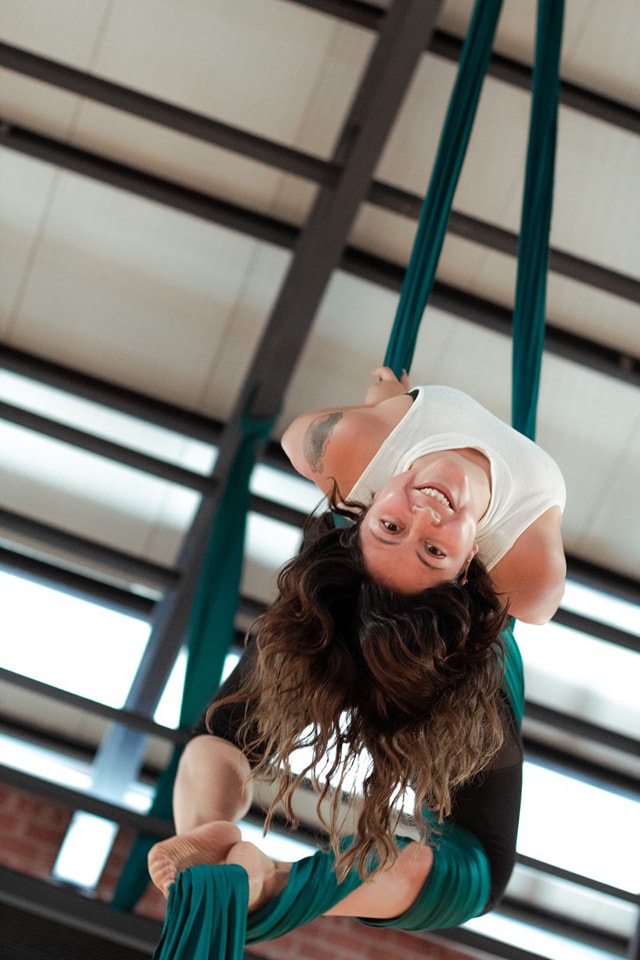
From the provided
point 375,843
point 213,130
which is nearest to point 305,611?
point 375,843

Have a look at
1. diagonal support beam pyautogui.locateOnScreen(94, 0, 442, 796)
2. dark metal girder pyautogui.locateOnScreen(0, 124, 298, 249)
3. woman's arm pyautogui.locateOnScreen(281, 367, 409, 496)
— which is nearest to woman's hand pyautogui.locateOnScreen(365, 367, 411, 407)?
woman's arm pyautogui.locateOnScreen(281, 367, 409, 496)

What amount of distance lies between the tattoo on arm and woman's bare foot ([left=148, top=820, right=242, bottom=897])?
2.29 ft

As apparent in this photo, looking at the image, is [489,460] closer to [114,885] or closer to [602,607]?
[602,607]

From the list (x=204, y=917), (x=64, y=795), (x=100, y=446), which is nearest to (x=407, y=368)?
(x=204, y=917)

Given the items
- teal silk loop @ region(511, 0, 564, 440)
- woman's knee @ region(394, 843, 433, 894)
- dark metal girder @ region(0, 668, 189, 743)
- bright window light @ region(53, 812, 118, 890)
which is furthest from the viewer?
bright window light @ region(53, 812, 118, 890)

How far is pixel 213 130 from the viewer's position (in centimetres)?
414

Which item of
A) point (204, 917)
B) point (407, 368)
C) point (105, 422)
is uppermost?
point (105, 422)

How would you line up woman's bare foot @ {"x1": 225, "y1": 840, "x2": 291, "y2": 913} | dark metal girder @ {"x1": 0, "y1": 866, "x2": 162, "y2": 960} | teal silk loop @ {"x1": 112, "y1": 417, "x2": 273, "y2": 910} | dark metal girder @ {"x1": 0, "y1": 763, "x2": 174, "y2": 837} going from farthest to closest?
dark metal girder @ {"x1": 0, "y1": 763, "x2": 174, "y2": 837}, dark metal girder @ {"x1": 0, "y1": 866, "x2": 162, "y2": 960}, teal silk loop @ {"x1": 112, "y1": 417, "x2": 273, "y2": 910}, woman's bare foot @ {"x1": 225, "y1": 840, "x2": 291, "y2": 913}

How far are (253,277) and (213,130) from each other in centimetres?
76

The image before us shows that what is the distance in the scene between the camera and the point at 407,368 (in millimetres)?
2422

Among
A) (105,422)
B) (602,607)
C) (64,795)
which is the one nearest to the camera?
(64,795)

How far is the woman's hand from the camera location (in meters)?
2.15

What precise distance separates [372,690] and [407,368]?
957 mm

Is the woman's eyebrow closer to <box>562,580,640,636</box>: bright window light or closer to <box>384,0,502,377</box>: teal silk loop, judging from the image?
<box>384,0,502,377</box>: teal silk loop
